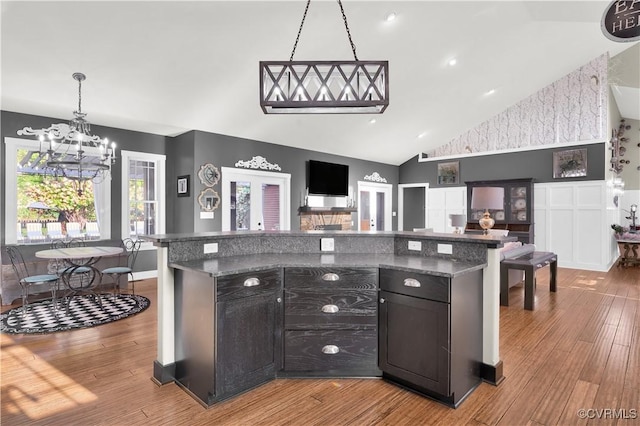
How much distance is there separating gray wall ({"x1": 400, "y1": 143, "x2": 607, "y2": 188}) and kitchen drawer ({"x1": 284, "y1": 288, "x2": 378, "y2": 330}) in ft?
23.4

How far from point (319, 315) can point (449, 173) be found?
25.9ft

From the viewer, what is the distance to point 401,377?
237cm

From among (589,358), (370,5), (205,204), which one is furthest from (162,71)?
(589,358)

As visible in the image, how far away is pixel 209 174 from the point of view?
234 inches

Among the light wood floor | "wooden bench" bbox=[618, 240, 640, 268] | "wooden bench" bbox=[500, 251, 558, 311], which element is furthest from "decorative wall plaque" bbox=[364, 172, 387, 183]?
the light wood floor

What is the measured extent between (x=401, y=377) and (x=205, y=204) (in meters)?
4.53

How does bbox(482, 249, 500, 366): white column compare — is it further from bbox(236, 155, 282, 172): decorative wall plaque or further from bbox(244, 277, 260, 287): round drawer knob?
bbox(236, 155, 282, 172): decorative wall plaque

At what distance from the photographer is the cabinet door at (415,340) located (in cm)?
214

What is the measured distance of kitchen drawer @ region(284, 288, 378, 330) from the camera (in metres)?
2.46

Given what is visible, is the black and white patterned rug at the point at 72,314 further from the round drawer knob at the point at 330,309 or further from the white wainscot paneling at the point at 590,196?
the white wainscot paneling at the point at 590,196

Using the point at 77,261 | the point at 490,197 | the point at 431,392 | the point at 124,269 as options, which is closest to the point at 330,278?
the point at 431,392

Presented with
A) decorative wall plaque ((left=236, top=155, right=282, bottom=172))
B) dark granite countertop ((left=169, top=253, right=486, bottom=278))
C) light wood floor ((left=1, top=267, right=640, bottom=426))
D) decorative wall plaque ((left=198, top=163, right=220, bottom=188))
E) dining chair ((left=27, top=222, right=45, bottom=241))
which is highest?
decorative wall plaque ((left=236, top=155, right=282, bottom=172))

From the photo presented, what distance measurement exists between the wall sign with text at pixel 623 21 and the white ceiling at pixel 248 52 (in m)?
1.87

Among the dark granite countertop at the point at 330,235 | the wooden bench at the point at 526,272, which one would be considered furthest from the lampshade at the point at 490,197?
the dark granite countertop at the point at 330,235
